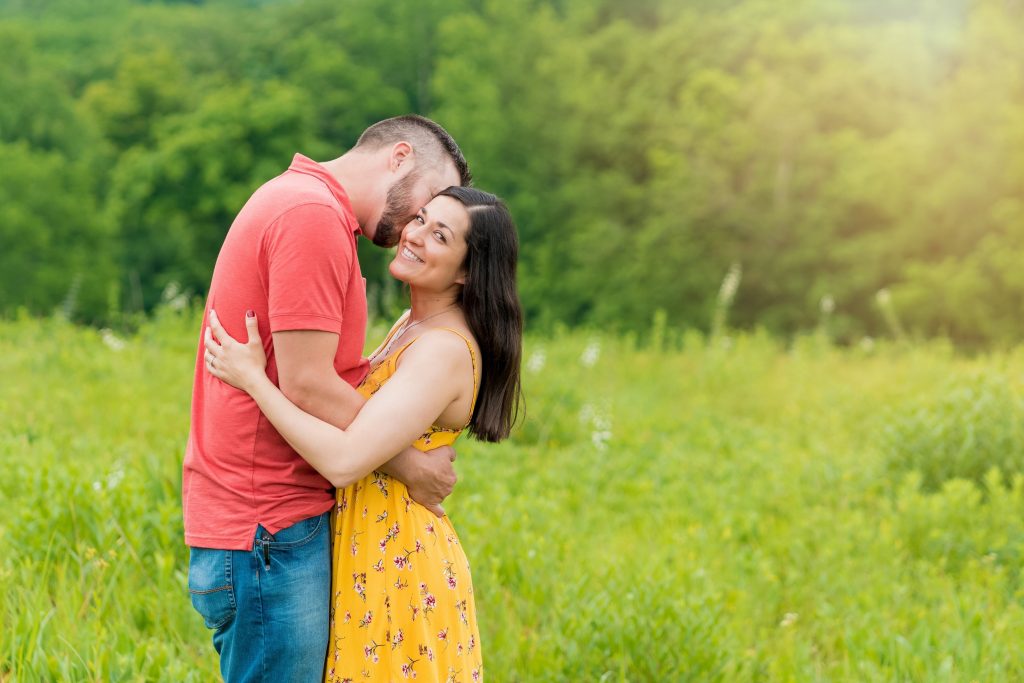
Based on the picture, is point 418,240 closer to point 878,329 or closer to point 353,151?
point 353,151

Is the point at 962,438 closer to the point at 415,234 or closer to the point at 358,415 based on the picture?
the point at 415,234

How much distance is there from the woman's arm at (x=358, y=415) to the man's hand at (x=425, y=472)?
0.37 ft

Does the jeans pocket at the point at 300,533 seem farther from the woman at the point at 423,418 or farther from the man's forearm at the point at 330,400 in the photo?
the man's forearm at the point at 330,400

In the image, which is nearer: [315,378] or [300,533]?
[315,378]

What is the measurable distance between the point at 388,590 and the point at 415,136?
1243 millimetres

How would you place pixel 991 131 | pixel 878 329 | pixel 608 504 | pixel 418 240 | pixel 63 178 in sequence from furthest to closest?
pixel 63 178 → pixel 878 329 → pixel 991 131 → pixel 608 504 → pixel 418 240

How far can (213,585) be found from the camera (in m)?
2.41

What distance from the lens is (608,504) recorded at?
21.7 feet

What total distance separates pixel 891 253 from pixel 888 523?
74.5 feet

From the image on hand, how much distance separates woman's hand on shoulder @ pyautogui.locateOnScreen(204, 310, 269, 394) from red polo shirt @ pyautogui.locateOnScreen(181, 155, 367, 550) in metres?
0.04

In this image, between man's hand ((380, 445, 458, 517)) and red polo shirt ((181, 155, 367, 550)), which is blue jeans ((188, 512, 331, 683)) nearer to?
red polo shirt ((181, 155, 367, 550))

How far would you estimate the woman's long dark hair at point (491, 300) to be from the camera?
8.63ft

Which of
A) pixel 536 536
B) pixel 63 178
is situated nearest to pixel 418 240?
pixel 536 536

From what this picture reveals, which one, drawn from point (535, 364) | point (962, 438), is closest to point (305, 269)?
point (962, 438)
